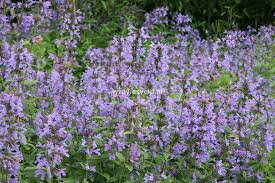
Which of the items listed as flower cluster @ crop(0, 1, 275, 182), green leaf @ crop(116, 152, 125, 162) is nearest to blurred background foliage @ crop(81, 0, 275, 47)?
flower cluster @ crop(0, 1, 275, 182)

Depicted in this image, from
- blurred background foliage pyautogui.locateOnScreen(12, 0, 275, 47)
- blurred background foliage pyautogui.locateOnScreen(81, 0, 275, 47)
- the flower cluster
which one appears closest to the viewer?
the flower cluster

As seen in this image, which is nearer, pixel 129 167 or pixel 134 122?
pixel 129 167

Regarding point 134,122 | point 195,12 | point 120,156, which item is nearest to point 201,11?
point 195,12

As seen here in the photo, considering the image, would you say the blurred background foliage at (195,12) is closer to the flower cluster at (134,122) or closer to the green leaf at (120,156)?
the flower cluster at (134,122)

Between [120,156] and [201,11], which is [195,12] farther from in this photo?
[120,156]

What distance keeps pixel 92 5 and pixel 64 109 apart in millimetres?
5252

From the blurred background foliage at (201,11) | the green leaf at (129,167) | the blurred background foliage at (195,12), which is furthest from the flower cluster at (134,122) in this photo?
the blurred background foliage at (201,11)

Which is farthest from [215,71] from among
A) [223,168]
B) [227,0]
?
[227,0]

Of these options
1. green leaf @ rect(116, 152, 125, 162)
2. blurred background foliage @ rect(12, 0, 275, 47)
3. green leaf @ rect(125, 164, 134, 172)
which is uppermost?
blurred background foliage @ rect(12, 0, 275, 47)

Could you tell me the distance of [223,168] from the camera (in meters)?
4.48

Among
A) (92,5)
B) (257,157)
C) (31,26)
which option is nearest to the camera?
(257,157)

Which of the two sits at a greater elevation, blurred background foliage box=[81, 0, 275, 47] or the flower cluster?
blurred background foliage box=[81, 0, 275, 47]

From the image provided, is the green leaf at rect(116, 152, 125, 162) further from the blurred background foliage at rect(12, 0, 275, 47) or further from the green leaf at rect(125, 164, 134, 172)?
the blurred background foliage at rect(12, 0, 275, 47)

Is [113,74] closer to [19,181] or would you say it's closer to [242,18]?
[19,181]
